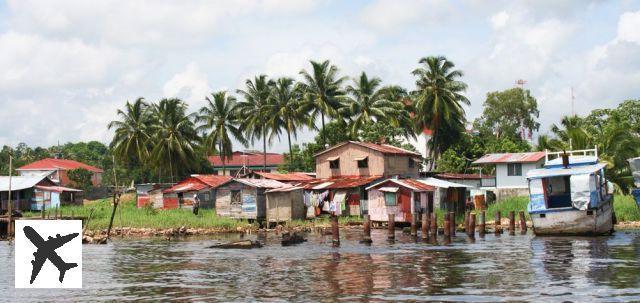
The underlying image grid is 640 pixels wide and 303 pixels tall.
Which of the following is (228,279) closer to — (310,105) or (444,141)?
(310,105)

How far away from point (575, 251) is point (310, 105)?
4175 centimetres

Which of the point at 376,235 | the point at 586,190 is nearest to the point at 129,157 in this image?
the point at 376,235

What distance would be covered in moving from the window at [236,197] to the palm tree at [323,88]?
17.3 m

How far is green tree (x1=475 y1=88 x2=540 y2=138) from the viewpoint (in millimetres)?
91688

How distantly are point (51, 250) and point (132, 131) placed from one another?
67.2m

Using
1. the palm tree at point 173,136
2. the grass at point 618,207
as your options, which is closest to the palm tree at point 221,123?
the palm tree at point 173,136

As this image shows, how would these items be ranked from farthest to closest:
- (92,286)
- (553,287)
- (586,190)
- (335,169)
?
(335,169), (586,190), (92,286), (553,287)

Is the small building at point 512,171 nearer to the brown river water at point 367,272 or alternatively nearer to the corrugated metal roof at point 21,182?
the brown river water at point 367,272

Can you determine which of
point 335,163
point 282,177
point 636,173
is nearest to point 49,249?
point 636,173

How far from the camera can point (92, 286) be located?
93.7ft

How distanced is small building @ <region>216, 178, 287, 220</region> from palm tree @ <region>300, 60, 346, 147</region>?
54.2 feet

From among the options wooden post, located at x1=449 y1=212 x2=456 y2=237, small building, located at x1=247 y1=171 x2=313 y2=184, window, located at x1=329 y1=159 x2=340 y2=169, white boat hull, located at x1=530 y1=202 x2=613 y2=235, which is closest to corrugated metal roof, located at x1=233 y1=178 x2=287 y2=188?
small building, located at x1=247 y1=171 x2=313 y2=184

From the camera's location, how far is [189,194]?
71500 mm

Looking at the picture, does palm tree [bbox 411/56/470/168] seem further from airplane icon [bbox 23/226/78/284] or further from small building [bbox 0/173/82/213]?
airplane icon [bbox 23/226/78/284]
